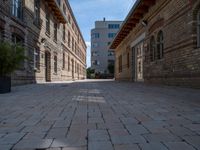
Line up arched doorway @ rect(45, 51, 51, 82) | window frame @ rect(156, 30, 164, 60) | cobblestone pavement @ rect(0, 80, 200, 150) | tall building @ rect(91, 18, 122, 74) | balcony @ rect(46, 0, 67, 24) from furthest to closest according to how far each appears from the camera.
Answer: tall building @ rect(91, 18, 122, 74) → arched doorway @ rect(45, 51, 51, 82) → balcony @ rect(46, 0, 67, 24) → window frame @ rect(156, 30, 164, 60) → cobblestone pavement @ rect(0, 80, 200, 150)

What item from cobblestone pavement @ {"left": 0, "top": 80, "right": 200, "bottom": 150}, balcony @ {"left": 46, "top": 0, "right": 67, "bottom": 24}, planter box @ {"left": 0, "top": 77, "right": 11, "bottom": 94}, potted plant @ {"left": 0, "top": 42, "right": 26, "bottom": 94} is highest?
balcony @ {"left": 46, "top": 0, "right": 67, "bottom": 24}

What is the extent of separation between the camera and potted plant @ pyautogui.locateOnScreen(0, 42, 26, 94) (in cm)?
995

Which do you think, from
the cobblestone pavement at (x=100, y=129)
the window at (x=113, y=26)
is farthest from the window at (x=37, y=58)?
the window at (x=113, y=26)

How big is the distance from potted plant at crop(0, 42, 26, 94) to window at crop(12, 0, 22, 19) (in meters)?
5.37

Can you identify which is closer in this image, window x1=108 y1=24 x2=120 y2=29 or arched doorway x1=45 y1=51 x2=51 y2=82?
arched doorway x1=45 y1=51 x2=51 y2=82

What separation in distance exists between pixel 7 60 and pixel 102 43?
76.1 metres

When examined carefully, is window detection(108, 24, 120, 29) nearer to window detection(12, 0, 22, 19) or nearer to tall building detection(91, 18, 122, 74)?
tall building detection(91, 18, 122, 74)

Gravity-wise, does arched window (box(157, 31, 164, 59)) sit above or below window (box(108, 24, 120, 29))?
below

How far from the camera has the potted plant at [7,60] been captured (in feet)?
32.7

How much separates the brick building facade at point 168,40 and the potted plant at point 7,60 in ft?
21.4

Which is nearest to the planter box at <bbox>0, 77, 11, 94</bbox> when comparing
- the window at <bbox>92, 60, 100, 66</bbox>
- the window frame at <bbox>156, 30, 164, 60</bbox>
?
the window frame at <bbox>156, 30, 164, 60</bbox>

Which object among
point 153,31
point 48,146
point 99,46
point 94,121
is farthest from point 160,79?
point 99,46

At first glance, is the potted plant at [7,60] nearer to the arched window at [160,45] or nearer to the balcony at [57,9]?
the arched window at [160,45]

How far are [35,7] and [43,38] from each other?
2.49 metres
